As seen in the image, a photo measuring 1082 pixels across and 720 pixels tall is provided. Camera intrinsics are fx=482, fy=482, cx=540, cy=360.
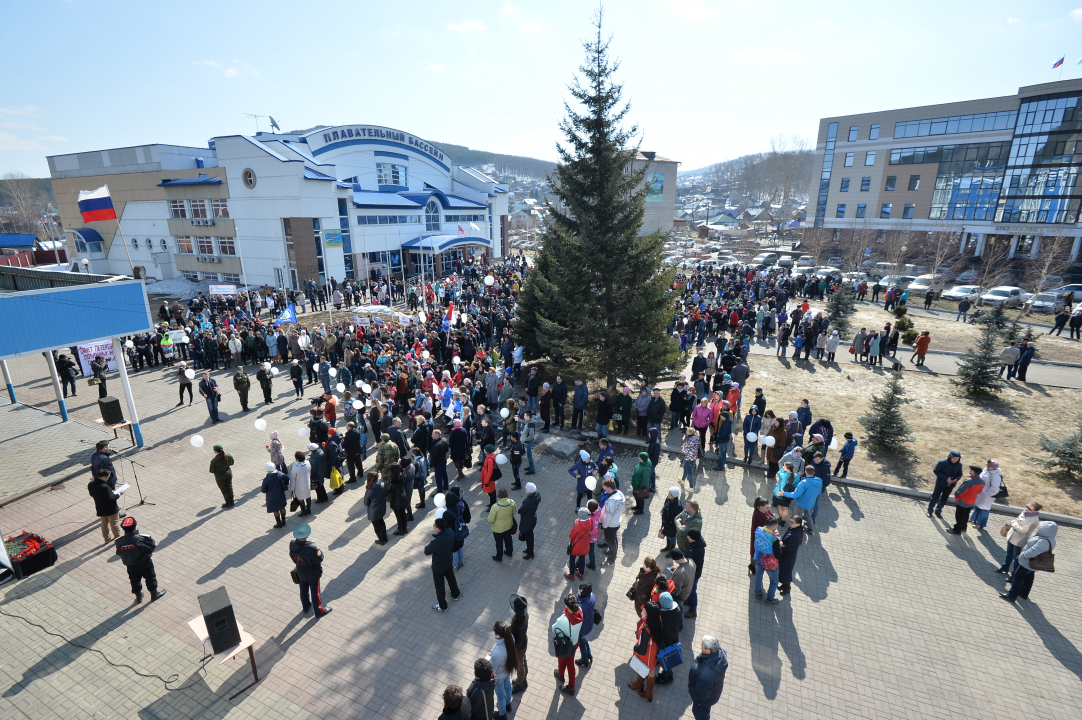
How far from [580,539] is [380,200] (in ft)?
118

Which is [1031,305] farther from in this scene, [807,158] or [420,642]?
[807,158]

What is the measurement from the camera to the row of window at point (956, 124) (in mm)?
42750

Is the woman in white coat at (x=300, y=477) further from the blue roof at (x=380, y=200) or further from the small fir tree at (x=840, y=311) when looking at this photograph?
the blue roof at (x=380, y=200)

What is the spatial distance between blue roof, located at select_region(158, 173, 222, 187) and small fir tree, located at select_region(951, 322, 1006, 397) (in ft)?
136

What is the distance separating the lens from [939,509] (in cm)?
906

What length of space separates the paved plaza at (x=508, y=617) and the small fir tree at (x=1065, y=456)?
7.22 feet

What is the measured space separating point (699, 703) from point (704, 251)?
63537 millimetres

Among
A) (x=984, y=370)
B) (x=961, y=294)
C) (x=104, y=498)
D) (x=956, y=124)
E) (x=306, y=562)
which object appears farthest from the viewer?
(x=956, y=124)

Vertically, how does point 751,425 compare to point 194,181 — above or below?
below

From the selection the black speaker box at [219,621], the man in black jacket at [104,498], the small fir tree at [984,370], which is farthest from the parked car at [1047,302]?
the man in black jacket at [104,498]

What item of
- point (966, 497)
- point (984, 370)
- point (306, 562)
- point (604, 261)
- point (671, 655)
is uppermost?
point (604, 261)

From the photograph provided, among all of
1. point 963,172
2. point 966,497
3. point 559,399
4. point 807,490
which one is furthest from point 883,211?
point 807,490

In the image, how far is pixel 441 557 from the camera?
6742mm

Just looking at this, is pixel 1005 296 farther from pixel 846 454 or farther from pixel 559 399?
pixel 559 399
